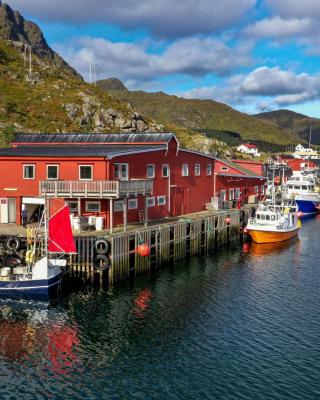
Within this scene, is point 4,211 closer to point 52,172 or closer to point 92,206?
point 52,172

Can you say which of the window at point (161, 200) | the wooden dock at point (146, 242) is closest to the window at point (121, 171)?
the wooden dock at point (146, 242)

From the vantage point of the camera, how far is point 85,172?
46031mm

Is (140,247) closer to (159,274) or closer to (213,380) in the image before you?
(159,274)

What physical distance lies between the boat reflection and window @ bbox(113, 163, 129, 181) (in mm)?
17969

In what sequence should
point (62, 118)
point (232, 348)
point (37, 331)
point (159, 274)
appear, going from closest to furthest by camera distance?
1. point (232, 348)
2. point (37, 331)
3. point (159, 274)
4. point (62, 118)

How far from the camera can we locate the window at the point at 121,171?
47309 mm

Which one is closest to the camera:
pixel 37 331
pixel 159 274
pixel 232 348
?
pixel 232 348

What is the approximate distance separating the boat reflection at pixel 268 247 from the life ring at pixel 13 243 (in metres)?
27.1

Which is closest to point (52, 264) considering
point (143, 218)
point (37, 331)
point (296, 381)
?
point (37, 331)

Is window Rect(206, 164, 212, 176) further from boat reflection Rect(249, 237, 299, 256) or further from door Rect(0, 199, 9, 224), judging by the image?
door Rect(0, 199, 9, 224)

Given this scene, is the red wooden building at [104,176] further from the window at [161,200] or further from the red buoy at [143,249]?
the red buoy at [143,249]

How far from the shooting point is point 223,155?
148 meters

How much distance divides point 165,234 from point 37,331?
19292 millimetres

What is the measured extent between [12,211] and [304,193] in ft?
213
